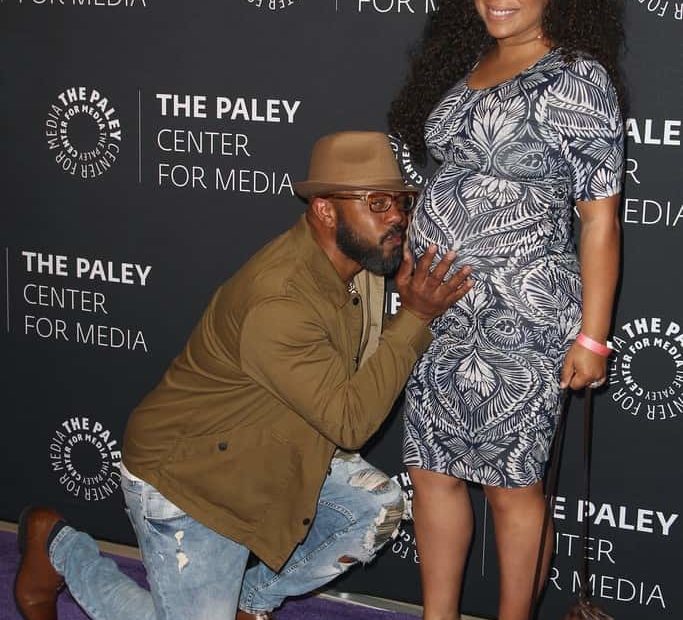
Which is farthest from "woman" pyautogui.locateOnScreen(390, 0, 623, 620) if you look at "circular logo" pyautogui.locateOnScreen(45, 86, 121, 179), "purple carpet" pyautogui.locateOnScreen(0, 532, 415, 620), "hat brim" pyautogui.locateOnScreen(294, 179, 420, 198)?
"circular logo" pyautogui.locateOnScreen(45, 86, 121, 179)

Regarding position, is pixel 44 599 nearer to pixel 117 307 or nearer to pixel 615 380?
pixel 117 307

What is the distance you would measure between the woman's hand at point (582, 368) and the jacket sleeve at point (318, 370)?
339 millimetres

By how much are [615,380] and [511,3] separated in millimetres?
1065

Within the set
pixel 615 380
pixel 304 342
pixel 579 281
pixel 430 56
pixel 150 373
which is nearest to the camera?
pixel 304 342

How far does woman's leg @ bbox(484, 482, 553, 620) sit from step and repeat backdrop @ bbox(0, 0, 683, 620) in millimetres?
500

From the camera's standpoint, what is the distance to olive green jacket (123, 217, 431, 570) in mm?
2402

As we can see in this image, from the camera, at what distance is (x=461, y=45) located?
277 centimetres

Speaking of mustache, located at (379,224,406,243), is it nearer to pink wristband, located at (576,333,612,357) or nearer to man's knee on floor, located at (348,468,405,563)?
pink wristband, located at (576,333,612,357)

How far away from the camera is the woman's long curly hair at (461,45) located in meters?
2.49

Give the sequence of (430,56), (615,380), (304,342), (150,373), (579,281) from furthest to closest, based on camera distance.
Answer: (150,373) < (615,380) < (430,56) < (579,281) < (304,342)

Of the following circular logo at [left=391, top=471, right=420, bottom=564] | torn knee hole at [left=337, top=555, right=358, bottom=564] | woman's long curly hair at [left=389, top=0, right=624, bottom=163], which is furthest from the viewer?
circular logo at [left=391, top=471, right=420, bottom=564]

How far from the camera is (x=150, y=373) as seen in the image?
141 inches

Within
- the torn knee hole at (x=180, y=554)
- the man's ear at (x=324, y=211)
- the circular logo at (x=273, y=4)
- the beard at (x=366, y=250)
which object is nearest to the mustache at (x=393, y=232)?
the beard at (x=366, y=250)

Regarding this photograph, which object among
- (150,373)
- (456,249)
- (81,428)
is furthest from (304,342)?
(81,428)
